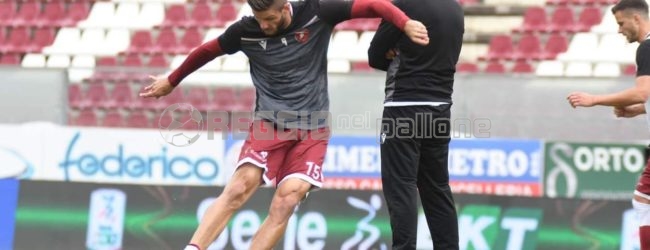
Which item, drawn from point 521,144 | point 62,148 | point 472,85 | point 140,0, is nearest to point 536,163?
point 521,144

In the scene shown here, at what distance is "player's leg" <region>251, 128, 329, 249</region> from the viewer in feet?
24.0

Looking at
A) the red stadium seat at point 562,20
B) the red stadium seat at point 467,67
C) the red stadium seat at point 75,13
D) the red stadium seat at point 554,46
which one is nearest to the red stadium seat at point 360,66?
Result: the red stadium seat at point 467,67

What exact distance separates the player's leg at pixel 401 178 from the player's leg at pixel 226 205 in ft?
2.71

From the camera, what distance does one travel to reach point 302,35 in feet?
24.4

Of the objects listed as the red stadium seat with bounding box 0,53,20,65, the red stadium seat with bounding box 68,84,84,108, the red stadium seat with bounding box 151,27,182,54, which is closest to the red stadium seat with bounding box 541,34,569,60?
the red stadium seat with bounding box 151,27,182,54

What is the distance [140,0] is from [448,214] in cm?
1338

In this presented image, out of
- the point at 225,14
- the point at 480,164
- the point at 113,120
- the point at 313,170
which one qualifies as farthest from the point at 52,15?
the point at 313,170

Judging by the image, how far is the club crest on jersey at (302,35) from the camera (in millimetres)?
7430

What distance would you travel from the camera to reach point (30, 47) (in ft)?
64.0

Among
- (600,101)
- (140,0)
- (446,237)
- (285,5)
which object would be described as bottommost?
(446,237)

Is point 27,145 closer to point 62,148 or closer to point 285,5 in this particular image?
point 62,148

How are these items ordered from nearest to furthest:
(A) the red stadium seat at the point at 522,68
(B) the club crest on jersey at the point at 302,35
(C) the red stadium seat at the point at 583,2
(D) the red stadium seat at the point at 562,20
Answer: (B) the club crest on jersey at the point at 302,35
(A) the red stadium seat at the point at 522,68
(D) the red stadium seat at the point at 562,20
(C) the red stadium seat at the point at 583,2

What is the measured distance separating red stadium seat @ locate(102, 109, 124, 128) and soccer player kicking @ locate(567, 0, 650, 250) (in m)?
8.04

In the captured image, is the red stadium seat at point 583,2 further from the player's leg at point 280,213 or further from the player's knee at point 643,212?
the player's leg at point 280,213
